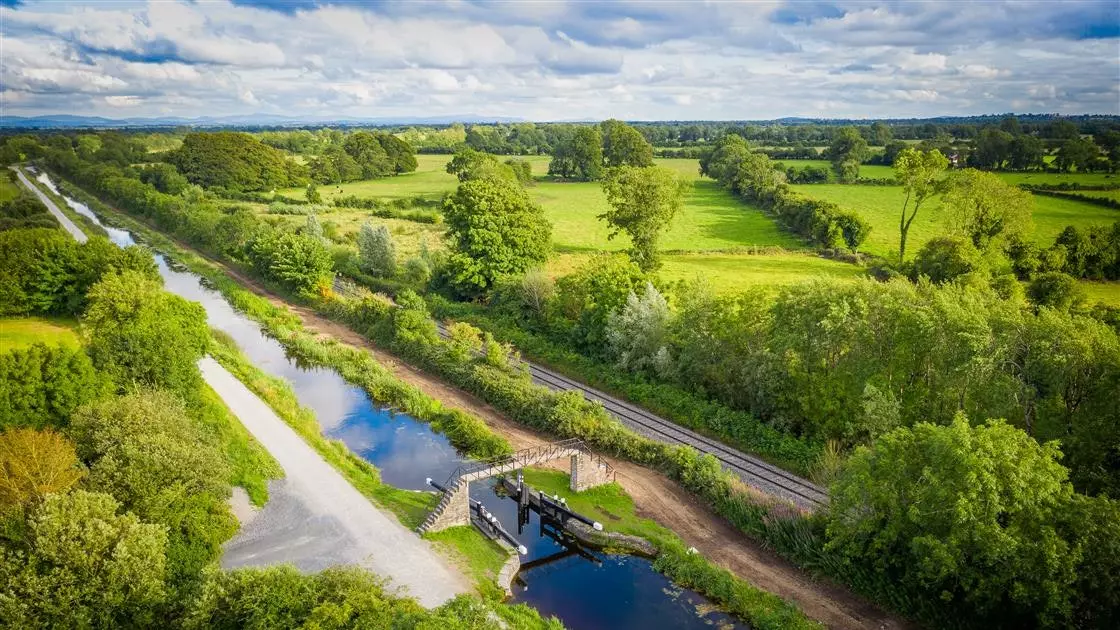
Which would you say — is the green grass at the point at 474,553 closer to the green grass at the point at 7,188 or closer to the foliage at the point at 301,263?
the foliage at the point at 301,263

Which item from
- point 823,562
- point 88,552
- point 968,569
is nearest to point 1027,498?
point 968,569

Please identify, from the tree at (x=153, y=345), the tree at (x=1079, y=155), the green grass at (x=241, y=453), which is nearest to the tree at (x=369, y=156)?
the tree at (x=153, y=345)

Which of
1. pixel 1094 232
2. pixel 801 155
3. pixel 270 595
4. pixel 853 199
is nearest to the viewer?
pixel 270 595

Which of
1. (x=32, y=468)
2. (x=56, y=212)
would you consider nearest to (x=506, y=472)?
(x=32, y=468)

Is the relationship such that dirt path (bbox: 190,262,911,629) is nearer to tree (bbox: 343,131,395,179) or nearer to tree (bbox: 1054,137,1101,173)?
tree (bbox: 1054,137,1101,173)

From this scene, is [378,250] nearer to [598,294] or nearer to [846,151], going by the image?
[598,294]

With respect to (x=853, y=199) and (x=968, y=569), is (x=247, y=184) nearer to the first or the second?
(x=853, y=199)
